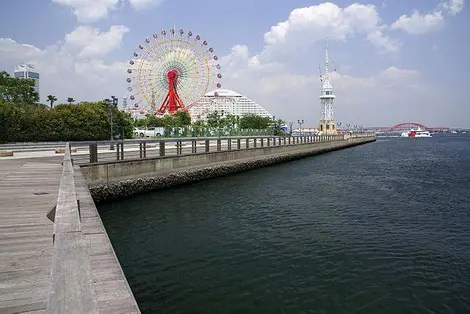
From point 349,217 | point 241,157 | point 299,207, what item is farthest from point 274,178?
point 349,217

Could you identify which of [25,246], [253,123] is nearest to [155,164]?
[25,246]

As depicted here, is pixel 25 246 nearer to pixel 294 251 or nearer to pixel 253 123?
pixel 294 251

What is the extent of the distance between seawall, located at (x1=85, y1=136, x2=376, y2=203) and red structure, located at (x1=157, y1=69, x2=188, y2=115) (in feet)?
157

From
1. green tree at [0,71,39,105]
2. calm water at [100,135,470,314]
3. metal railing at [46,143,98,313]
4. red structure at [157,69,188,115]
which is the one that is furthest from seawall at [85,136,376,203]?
green tree at [0,71,39,105]

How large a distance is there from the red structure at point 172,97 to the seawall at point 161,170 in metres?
47.8

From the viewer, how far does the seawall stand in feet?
66.4

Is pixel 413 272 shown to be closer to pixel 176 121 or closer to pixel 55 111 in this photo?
pixel 55 111

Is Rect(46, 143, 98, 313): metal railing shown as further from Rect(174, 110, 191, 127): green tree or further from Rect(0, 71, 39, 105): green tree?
Rect(174, 110, 191, 127): green tree

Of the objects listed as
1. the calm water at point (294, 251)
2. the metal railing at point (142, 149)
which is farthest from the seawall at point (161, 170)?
the calm water at point (294, 251)

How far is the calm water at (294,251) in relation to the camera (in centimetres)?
895

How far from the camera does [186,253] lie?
12.2m

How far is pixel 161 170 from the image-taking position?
25.3 metres

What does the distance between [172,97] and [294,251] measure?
89.8 m

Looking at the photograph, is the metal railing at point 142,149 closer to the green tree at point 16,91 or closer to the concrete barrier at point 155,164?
the concrete barrier at point 155,164
